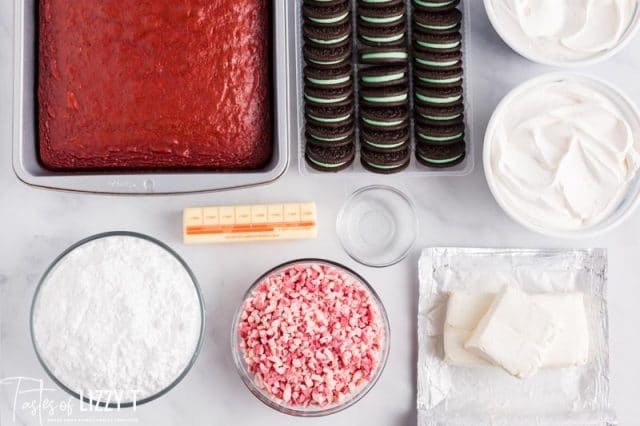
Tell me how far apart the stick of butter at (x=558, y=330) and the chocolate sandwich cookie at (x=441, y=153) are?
27 centimetres

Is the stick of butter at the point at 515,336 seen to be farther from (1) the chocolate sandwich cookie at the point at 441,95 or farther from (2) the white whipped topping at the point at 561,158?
(1) the chocolate sandwich cookie at the point at 441,95

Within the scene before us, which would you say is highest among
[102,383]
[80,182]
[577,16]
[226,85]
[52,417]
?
[577,16]

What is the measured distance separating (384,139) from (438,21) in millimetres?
253

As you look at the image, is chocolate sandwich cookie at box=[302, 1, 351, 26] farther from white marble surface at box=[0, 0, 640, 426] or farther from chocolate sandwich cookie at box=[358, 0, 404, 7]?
white marble surface at box=[0, 0, 640, 426]

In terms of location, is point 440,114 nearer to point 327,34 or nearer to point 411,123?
point 411,123

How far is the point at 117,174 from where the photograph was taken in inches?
51.0

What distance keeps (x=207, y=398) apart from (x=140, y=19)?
775 millimetres

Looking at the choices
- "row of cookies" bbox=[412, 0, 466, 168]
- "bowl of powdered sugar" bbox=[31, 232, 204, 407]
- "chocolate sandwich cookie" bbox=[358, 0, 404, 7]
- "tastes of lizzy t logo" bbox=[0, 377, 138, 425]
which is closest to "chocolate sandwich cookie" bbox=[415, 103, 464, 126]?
"row of cookies" bbox=[412, 0, 466, 168]

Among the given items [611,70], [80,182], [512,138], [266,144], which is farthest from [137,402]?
[611,70]

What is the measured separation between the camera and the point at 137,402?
4.29 ft

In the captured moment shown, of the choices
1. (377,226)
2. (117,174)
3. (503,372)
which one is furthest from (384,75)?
(503,372)

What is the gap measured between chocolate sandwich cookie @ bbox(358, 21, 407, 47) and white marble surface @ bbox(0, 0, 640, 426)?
0.68 ft

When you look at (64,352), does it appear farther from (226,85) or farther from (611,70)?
(611,70)

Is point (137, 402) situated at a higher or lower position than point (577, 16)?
lower
